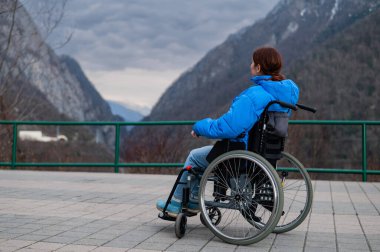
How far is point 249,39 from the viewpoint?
18762cm

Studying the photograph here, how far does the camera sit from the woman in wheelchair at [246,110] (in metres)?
3.91

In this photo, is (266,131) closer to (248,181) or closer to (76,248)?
(248,181)

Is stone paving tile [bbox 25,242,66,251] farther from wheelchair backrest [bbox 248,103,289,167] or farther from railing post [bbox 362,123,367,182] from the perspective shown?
railing post [bbox 362,123,367,182]

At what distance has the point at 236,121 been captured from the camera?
389 cm

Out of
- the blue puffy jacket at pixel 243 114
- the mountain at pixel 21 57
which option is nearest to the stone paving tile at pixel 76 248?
the blue puffy jacket at pixel 243 114

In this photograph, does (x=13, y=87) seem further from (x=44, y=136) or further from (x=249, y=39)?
(x=249, y=39)

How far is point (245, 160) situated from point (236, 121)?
11.6 inches

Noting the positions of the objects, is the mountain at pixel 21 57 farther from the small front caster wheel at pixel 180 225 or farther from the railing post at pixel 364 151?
the small front caster wheel at pixel 180 225

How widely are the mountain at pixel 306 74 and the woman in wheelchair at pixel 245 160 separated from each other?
2.47 m

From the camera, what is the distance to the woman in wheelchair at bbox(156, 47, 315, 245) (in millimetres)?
3904

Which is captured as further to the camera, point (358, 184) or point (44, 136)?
point (44, 136)

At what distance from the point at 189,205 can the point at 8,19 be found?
36.3 ft

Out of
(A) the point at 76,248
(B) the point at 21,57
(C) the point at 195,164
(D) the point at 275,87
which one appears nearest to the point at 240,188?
(C) the point at 195,164

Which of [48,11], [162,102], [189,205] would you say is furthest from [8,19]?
[162,102]
